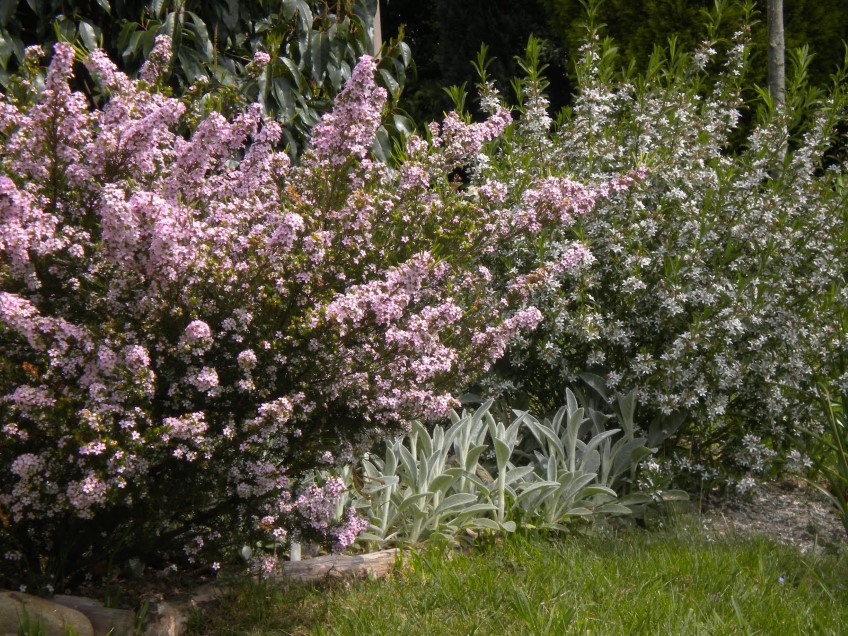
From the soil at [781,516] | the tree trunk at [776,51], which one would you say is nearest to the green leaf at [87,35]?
the soil at [781,516]

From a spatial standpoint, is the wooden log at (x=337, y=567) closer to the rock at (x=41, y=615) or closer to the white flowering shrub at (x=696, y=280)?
the rock at (x=41, y=615)

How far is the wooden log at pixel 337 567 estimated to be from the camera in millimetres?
3479

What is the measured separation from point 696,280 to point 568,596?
2037 mm

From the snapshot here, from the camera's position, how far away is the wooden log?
3.48 metres

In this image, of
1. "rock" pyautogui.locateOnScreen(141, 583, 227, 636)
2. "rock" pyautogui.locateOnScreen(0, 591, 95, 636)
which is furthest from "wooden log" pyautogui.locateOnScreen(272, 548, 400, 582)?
"rock" pyautogui.locateOnScreen(0, 591, 95, 636)

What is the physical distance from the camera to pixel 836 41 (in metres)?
Result: 9.84

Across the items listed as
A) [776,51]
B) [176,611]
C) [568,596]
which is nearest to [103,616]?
[176,611]

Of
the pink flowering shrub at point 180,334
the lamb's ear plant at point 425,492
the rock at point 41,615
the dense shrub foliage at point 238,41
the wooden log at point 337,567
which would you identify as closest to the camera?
the pink flowering shrub at point 180,334

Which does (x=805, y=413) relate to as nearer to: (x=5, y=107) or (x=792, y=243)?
(x=792, y=243)

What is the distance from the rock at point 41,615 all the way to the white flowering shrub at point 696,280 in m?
2.36

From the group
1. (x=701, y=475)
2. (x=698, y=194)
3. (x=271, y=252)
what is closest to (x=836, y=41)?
(x=698, y=194)

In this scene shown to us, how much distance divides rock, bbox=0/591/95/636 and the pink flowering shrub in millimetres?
179

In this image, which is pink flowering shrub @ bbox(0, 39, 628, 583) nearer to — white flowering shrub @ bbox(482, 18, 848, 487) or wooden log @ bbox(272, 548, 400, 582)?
wooden log @ bbox(272, 548, 400, 582)

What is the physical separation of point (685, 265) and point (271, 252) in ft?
7.96
